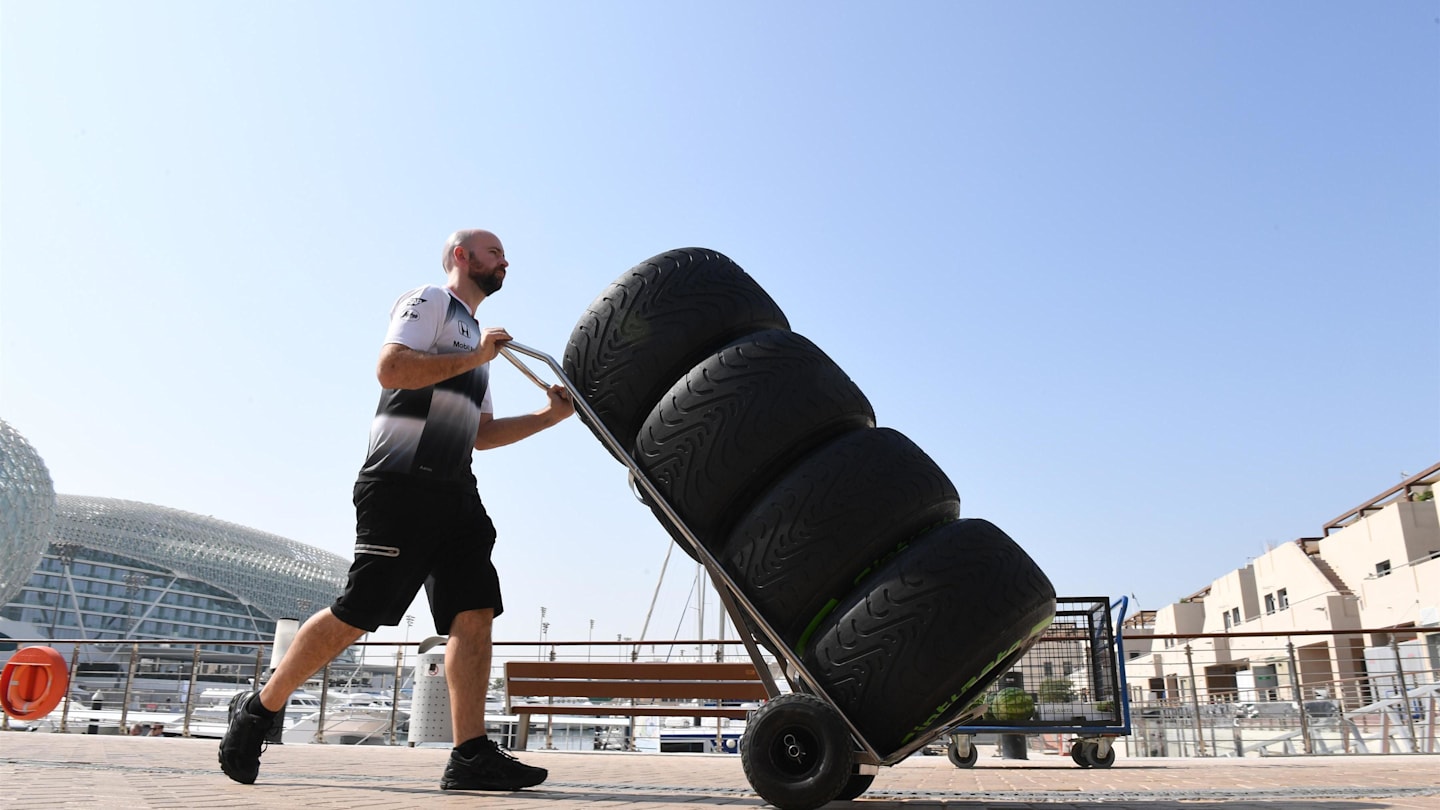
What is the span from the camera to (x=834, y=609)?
1.99m

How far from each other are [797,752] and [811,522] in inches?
19.5

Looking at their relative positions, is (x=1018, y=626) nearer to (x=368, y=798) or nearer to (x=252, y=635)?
(x=368, y=798)

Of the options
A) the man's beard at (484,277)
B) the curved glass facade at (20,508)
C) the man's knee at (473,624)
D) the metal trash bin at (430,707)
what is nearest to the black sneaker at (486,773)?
the man's knee at (473,624)

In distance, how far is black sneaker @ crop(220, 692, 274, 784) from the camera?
2492mm

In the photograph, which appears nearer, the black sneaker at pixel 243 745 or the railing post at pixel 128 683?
the black sneaker at pixel 243 745

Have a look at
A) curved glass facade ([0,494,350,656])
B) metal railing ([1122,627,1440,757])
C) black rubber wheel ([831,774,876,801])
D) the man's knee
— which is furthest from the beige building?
curved glass facade ([0,494,350,656])

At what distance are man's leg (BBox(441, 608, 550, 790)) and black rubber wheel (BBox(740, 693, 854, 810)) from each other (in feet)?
3.06

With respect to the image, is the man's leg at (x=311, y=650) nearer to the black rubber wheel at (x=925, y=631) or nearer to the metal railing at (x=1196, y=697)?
the black rubber wheel at (x=925, y=631)

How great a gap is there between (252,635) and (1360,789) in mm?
96002

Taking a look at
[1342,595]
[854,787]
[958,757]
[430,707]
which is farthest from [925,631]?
[1342,595]

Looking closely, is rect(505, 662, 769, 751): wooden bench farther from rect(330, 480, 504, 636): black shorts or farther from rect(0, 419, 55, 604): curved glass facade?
rect(0, 419, 55, 604): curved glass facade

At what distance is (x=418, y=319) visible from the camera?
265 cm

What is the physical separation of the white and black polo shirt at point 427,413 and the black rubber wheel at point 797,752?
1285mm

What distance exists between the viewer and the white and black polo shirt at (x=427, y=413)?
2.62 m
